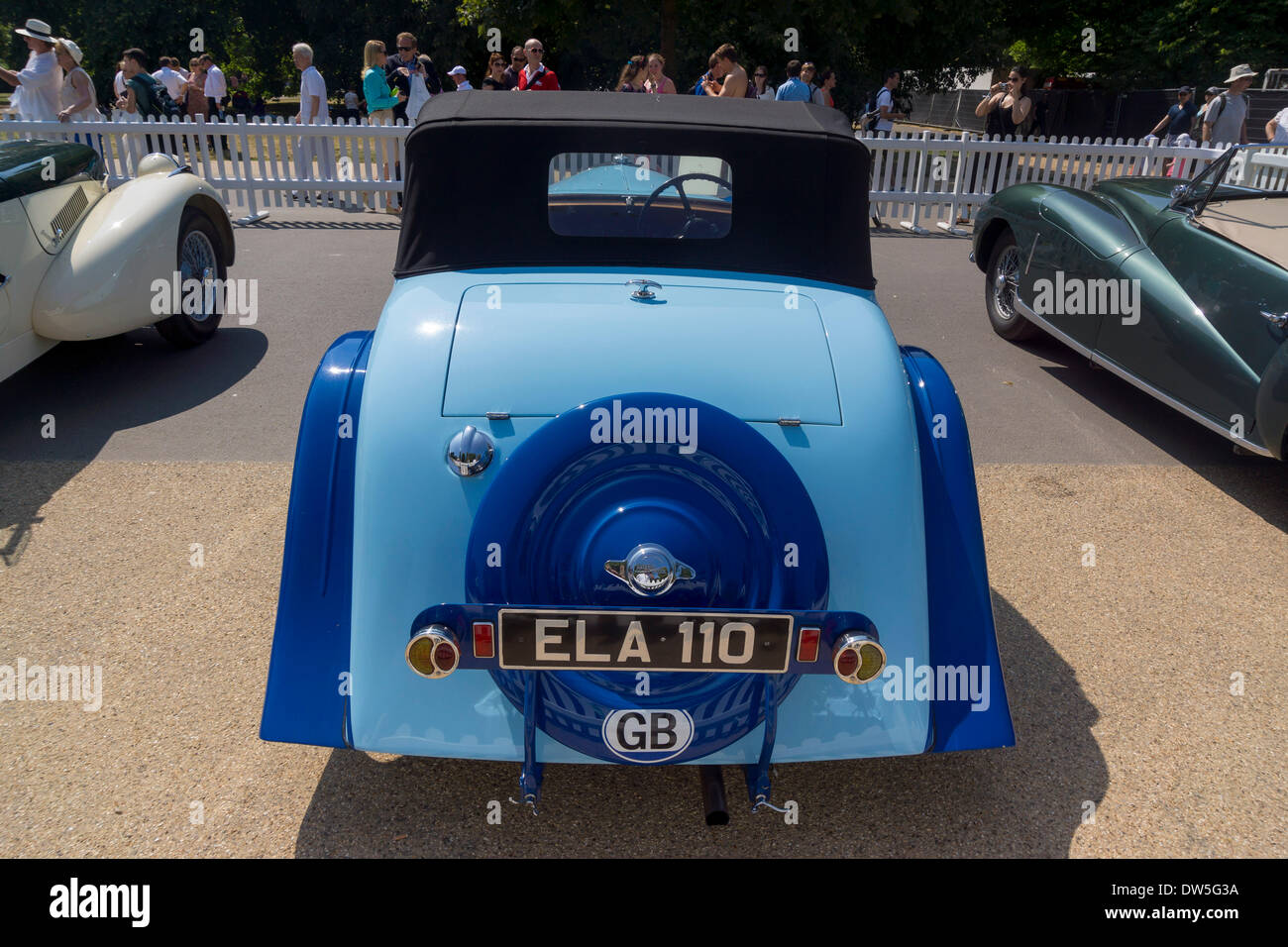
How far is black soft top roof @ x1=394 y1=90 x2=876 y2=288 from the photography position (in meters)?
2.92

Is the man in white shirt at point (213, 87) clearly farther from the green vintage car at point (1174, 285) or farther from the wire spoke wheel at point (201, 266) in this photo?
the green vintage car at point (1174, 285)

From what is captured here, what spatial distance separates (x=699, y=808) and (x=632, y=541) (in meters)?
1.00

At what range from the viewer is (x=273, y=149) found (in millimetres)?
10586

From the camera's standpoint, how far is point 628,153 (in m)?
→ 2.94

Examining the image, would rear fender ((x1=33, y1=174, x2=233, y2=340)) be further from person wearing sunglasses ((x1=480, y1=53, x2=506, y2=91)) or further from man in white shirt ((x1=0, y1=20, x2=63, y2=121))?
person wearing sunglasses ((x1=480, y1=53, x2=506, y2=91))

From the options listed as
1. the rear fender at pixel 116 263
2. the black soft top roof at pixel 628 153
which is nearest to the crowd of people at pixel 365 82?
the rear fender at pixel 116 263

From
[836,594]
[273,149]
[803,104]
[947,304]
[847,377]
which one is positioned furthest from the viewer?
[273,149]

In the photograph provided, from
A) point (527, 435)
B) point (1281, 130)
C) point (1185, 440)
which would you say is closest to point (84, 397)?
point (527, 435)

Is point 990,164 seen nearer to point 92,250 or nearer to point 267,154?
point 267,154

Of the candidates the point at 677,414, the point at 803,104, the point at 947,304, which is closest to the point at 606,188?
the point at 803,104

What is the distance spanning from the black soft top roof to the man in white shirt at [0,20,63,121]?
29.2 ft

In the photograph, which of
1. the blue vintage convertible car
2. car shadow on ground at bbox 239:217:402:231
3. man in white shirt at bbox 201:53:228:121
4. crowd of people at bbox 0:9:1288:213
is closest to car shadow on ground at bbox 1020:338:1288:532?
the blue vintage convertible car

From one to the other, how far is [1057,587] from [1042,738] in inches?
42.1
